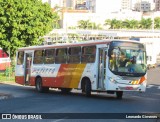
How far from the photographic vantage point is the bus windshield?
2334 cm

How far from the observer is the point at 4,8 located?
5056 cm

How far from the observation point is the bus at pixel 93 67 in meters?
23.4

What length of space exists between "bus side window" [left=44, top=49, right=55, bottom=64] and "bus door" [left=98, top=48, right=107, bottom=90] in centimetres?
522

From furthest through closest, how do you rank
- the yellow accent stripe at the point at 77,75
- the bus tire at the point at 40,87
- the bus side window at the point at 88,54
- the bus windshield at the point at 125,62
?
the bus tire at the point at 40,87
the yellow accent stripe at the point at 77,75
the bus side window at the point at 88,54
the bus windshield at the point at 125,62

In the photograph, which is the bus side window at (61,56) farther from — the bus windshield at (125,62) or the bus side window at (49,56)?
the bus windshield at (125,62)

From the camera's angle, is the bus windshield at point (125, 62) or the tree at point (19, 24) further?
the tree at point (19, 24)

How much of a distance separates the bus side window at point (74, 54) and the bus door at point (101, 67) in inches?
80.6

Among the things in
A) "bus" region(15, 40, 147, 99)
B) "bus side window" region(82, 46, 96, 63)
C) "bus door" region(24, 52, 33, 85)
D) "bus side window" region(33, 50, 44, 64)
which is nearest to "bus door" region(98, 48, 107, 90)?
"bus" region(15, 40, 147, 99)

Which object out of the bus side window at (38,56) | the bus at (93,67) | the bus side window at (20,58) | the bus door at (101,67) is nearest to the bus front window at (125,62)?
the bus at (93,67)

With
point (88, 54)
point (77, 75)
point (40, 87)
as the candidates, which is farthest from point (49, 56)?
point (88, 54)

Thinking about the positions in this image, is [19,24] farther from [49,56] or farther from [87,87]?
[87,87]

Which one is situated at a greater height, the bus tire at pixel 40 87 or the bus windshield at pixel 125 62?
the bus windshield at pixel 125 62

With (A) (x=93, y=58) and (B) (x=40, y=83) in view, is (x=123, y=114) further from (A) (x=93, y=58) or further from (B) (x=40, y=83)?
(B) (x=40, y=83)

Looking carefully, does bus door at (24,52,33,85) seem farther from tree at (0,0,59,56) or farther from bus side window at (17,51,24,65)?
tree at (0,0,59,56)
